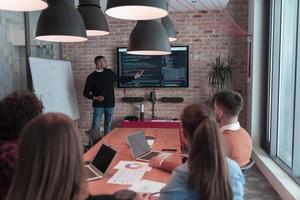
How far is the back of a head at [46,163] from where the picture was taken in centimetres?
111

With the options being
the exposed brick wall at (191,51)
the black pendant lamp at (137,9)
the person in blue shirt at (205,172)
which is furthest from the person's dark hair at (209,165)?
the exposed brick wall at (191,51)

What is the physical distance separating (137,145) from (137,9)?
4.34 feet

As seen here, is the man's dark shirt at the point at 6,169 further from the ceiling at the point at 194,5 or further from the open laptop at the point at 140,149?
the ceiling at the point at 194,5

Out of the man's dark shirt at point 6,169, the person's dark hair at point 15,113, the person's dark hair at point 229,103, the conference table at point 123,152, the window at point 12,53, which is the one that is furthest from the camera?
the window at point 12,53

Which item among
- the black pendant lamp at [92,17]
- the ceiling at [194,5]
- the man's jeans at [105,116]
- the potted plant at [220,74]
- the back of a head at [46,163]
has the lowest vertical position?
the man's jeans at [105,116]

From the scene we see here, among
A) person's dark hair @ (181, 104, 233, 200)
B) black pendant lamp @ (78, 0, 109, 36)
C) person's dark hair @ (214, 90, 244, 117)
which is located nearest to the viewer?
person's dark hair @ (181, 104, 233, 200)

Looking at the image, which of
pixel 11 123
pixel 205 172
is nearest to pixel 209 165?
pixel 205 172

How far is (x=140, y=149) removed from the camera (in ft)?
9.46

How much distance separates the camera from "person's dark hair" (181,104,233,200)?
148 centimetres

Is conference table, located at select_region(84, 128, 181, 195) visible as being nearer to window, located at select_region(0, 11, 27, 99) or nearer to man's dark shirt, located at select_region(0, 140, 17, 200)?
man's dark shirt, located at select_region(0, 140, 17, 200)

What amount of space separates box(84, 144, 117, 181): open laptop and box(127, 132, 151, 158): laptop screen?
0.37m

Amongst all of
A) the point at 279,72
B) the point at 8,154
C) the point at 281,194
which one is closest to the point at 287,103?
the point at 279,72

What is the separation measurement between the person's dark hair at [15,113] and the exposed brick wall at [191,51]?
174 inches

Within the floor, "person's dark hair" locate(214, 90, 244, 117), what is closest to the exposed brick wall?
the floor
